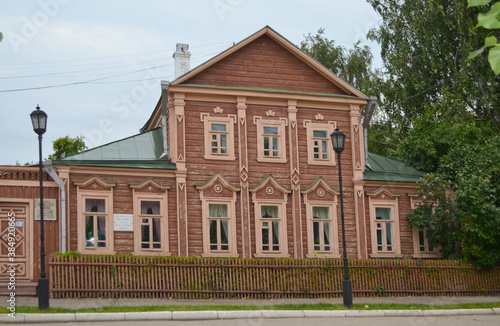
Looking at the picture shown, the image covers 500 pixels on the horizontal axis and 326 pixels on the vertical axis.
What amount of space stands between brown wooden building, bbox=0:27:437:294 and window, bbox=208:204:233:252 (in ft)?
0.13

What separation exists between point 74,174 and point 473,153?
55.2 feet

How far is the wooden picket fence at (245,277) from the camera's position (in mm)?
19703

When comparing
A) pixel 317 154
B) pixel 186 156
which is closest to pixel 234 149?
pixel 186 156

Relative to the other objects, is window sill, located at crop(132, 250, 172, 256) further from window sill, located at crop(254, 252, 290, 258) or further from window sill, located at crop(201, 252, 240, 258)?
window sill, located at crop(254, 252, 290, 258)

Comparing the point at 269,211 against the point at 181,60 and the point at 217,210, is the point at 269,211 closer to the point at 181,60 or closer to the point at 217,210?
the point at 217,210

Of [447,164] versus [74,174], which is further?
[447,164]

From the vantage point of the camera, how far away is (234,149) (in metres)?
26.2

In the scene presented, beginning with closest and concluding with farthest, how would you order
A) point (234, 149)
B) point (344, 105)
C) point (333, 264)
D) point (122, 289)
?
point (122, 289)
point (333, 264)
point (234, 149)
point (344, 105)

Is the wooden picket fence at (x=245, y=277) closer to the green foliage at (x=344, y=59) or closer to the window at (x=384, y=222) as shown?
the window at (x=384, y=222)

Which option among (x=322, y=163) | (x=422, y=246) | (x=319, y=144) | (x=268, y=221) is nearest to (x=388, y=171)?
(x=422, y=246)

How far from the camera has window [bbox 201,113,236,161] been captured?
2596cm

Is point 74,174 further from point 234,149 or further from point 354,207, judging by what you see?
point 354,207

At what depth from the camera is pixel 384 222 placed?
27.7 metres

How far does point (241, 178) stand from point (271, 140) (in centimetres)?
215
